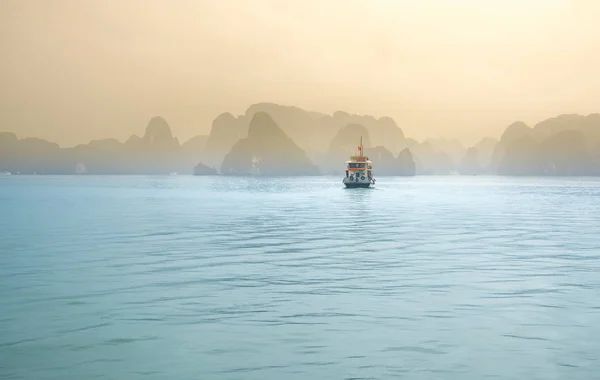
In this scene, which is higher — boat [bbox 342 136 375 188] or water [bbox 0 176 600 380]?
boat [bbox 342 136 375 188]

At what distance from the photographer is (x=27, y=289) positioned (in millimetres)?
23125

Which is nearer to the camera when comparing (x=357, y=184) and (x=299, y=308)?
(x=299, y=308)

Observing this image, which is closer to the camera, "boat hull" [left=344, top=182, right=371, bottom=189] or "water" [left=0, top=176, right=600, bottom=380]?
"water" [left=0, top=176, right=600, bottom=380]

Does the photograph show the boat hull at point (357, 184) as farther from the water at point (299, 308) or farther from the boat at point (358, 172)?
the water at point (299, 308)

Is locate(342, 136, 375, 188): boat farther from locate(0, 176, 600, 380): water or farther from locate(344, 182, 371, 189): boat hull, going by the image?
locate(0, 176, 600, 380): water

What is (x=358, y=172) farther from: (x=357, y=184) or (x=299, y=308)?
(x=299, y=308)


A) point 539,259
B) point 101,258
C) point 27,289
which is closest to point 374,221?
point 539,259

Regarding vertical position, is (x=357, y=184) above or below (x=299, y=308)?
above

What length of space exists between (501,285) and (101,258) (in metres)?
18.4

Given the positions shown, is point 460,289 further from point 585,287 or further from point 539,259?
point 539,259

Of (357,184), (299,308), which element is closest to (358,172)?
(357,184)

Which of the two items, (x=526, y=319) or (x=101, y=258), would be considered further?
(x=101, y=258)

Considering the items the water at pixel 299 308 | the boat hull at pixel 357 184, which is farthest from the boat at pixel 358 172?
the water at pixel 299 308

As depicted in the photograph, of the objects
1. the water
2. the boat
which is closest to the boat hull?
the boat
